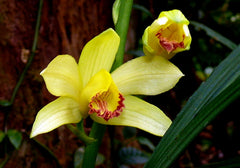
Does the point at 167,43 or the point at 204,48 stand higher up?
the point at 167,43

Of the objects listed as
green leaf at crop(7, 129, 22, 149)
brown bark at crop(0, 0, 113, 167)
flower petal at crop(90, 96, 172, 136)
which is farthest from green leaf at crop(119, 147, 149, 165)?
flower petal at crop(90, 96, 172, 136)

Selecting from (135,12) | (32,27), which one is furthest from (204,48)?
(32,27)

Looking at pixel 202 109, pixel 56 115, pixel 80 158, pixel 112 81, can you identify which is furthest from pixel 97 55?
pixel 80 158

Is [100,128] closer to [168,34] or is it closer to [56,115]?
[56,115]

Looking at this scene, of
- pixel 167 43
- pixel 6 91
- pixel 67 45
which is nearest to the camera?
pixel 167 43

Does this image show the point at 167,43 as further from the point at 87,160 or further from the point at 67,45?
the point at 67,45
